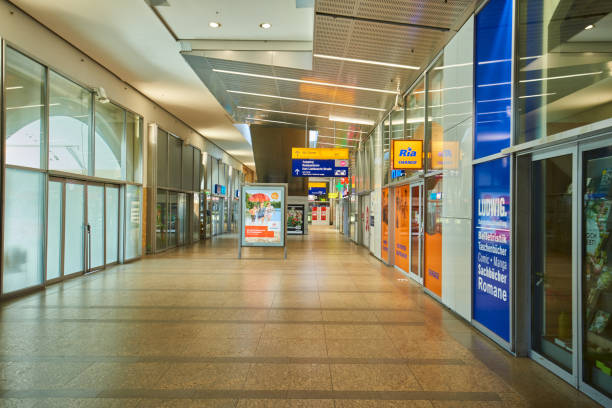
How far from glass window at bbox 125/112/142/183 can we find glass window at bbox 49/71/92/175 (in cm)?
223

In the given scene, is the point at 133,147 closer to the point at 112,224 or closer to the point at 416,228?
the point at 112,224

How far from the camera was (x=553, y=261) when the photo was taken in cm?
386

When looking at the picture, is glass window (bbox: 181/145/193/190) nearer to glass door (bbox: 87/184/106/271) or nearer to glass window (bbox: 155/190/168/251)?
glass window (bbox: 155/190/168/251)

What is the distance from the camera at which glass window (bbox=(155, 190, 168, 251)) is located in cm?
1355

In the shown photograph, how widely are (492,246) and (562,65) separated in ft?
6.64

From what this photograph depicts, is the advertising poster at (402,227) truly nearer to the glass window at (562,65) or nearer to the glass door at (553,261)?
the glass door at (553,261)

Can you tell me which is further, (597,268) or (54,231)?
(54,231)

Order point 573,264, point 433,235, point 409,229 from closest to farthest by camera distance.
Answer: point 573,264, point 433,235, point 409,229

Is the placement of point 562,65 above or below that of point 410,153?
above

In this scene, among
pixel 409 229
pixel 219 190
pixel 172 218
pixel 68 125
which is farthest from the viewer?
pixel 219 190

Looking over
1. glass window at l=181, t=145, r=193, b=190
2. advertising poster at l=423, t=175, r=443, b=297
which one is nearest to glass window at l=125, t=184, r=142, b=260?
glass window at l=181, t=145, r=193, b=190

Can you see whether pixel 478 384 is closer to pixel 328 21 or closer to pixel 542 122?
pixel 542 122

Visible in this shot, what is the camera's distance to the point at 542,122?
12.7 feet

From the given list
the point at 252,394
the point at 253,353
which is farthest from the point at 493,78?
the point at 252,394
